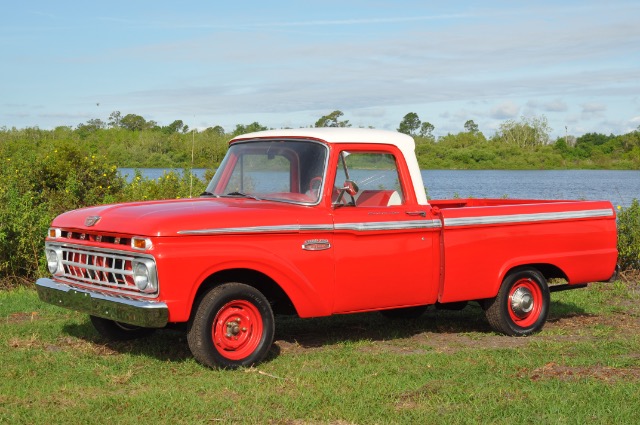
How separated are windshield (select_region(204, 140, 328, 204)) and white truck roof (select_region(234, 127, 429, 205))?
0.26 ft

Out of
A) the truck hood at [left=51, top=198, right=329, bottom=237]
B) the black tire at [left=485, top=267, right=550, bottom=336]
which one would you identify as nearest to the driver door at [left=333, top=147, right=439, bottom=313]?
the truck hood at [left=51, top=198, right=329, bottom=237]

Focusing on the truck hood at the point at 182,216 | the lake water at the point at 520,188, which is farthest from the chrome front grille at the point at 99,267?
the lake water at the point at 520,188

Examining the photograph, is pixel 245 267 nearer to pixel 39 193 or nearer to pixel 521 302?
pixel 521 302

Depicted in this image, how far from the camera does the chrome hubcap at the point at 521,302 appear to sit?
8.65m

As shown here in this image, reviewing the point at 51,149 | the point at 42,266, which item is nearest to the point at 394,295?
the point at 42,266

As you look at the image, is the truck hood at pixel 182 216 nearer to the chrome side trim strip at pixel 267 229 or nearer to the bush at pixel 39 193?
the chrome side trim strip at pixel 267 229

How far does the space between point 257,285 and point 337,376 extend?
1211 mm

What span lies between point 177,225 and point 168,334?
2.07 metres

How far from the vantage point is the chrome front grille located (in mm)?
6646

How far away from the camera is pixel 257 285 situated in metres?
7.47

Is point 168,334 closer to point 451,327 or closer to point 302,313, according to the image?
point 302,313

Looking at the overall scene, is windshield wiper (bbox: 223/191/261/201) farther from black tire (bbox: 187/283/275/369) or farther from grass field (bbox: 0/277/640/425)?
grass field (bbox: 0/277/640/425)

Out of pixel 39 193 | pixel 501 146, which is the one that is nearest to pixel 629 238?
pixel 39 193

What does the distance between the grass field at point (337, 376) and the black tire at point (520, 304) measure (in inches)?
6.2
